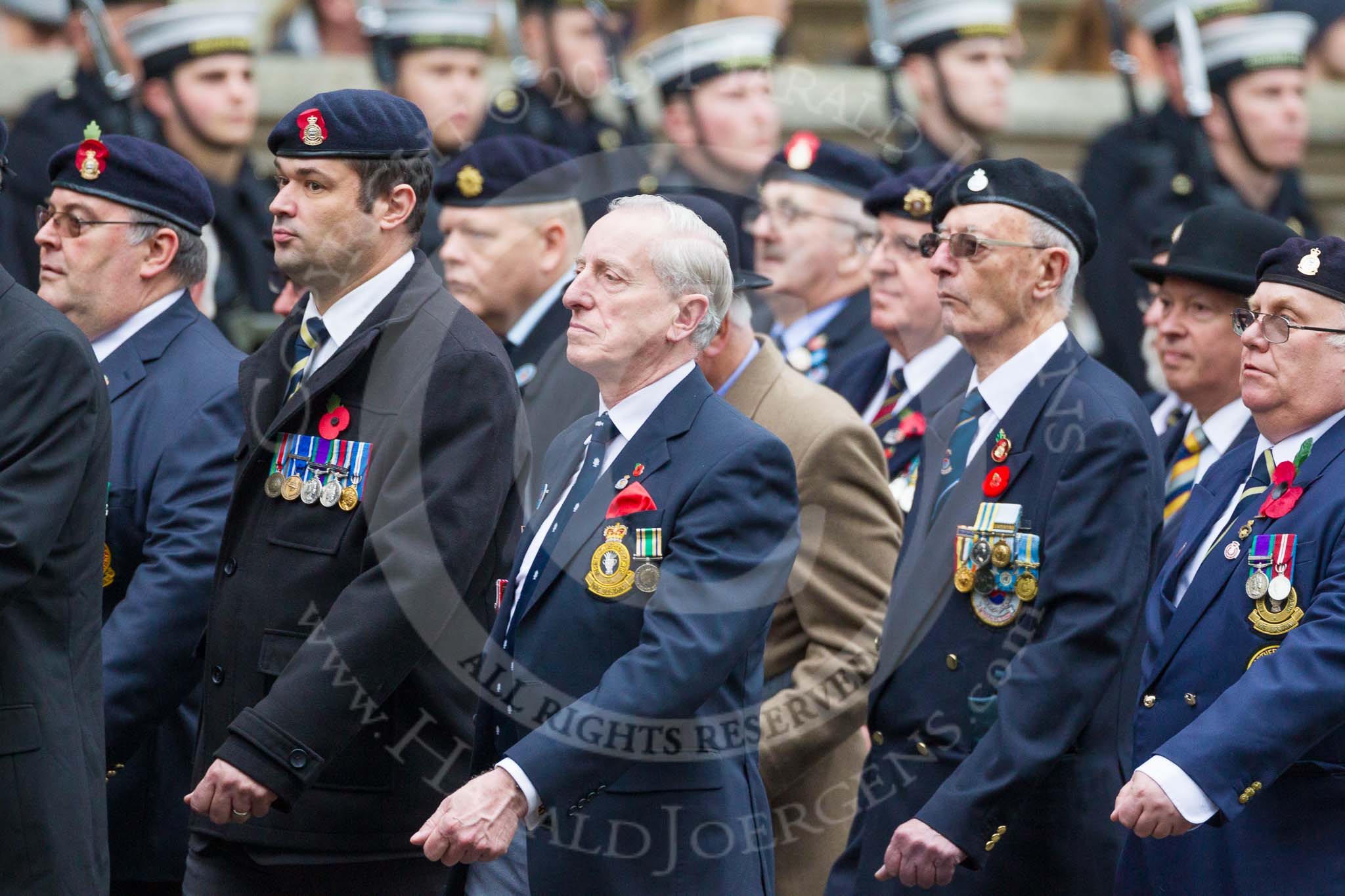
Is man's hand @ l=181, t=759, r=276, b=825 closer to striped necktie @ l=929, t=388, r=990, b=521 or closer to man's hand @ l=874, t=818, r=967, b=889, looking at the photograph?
man's hand @ l=874, t=818, r=967, b=889

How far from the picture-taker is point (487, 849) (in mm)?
3613

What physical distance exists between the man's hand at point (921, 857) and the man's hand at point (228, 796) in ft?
4.26

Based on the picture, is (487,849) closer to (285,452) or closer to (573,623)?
(573,623)

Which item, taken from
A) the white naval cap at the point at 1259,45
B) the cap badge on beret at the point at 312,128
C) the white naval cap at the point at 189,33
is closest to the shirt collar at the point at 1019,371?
the cap badge on beret at the point at 312,128

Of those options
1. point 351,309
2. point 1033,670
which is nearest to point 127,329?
point 351,309

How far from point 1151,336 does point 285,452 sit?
3.21 meters

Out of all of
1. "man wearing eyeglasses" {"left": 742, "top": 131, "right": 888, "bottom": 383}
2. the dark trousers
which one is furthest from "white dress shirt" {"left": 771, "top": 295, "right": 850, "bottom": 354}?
the dark trousers

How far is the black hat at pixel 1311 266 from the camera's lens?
13.6 feet

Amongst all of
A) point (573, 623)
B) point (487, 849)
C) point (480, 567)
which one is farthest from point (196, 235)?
point (487, 849)

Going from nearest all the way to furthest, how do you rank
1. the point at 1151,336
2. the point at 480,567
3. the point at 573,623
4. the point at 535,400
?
the point at 573,623 < the point at 480,567 < the point at 535,400 < the point at 1151,336

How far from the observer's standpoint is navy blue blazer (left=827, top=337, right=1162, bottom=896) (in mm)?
4203

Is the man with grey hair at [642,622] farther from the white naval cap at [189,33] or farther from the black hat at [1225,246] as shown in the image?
the white naval cap at [189,33]

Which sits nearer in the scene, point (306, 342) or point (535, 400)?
point (306, 342)

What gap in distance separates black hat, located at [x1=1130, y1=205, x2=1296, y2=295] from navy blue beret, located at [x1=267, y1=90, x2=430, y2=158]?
2265 mm
